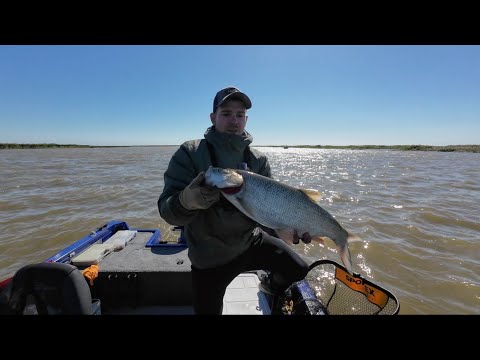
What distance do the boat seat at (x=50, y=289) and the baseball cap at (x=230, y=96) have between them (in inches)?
99.0

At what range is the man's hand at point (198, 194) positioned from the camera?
2.77 m

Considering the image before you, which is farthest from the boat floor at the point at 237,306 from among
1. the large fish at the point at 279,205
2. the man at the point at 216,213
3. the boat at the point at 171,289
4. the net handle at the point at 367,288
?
the large fish at the point at 279,205

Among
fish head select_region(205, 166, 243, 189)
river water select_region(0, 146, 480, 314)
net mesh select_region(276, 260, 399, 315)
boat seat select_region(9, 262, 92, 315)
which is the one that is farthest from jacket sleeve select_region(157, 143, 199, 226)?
river water select_region(0, 146, 480, 314)

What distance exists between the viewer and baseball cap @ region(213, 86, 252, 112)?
3.39 meters

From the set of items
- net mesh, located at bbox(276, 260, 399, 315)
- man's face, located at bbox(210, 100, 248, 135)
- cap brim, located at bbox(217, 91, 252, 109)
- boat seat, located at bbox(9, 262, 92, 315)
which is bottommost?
net mesh, located at bbox(276, 260, 399, 315)

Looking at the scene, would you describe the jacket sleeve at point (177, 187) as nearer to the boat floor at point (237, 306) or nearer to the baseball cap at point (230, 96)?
the baseball cap at point (230, 96)

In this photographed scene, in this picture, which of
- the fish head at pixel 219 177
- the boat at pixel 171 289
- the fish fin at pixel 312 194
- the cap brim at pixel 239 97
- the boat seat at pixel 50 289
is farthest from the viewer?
the boat at pixel 171 289

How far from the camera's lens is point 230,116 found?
3.48 m

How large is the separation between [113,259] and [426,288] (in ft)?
22.8

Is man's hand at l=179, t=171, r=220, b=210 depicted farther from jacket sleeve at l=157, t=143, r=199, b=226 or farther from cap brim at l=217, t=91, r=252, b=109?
cap brim at l=217, t=91, r=252, b=109

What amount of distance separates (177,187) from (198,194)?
58cm

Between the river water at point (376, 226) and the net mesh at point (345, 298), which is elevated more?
the net mesh at point (345, 298)
